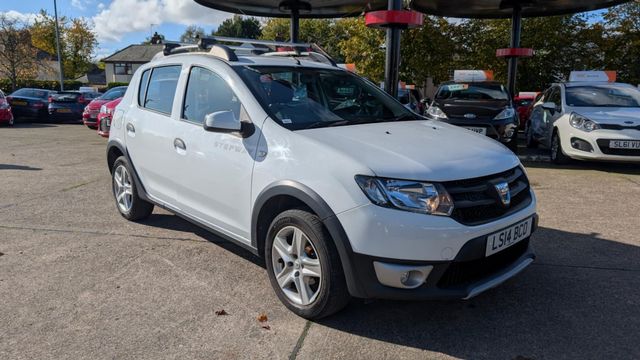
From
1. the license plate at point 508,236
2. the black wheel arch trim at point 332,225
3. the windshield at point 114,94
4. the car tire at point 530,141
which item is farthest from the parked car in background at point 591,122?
the windshield at point 114,94

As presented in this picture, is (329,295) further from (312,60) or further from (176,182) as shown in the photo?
(312,60)

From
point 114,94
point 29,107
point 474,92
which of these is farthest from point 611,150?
point 29,107

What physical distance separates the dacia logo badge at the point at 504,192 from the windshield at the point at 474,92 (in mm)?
7802

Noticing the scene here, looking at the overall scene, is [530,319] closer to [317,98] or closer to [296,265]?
[296,265]

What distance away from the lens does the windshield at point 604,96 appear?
9.19 m

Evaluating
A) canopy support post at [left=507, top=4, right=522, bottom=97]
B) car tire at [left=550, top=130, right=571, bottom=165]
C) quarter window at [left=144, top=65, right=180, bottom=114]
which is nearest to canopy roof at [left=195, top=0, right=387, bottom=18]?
canopy support post at [left=507, top=4, right=522, bottom=97]

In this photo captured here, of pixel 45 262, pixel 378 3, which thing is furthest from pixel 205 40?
pixel 378 3

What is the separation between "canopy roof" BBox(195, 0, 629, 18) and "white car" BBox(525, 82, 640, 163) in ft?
17.4

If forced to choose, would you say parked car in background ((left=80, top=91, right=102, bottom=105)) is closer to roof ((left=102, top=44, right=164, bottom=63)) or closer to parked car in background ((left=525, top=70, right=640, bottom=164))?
parked car in background ((left=525, top=70, right=640, bottom=164))

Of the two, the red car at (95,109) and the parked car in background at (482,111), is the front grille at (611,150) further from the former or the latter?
the red car at (95,109)

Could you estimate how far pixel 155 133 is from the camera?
15.3 ft

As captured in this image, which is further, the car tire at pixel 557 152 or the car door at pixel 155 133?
the car tire at pixel 557 152

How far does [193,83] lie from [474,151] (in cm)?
239

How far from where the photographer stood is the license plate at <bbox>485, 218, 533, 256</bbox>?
307cm
